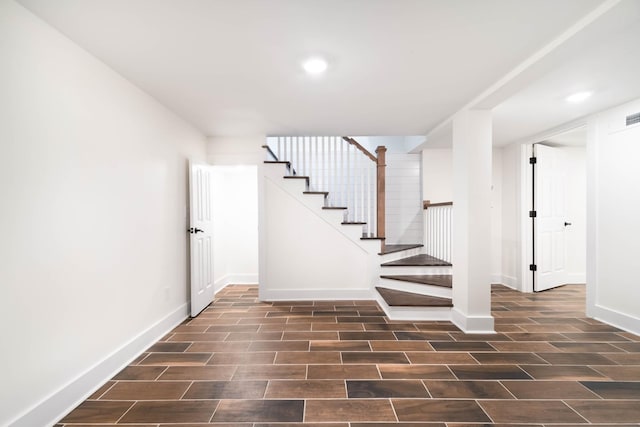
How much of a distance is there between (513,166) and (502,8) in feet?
12.9

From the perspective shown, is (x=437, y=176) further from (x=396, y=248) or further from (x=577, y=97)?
(x=577, y=97)

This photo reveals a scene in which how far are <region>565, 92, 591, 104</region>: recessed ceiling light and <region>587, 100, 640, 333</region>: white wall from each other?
1.95 ft

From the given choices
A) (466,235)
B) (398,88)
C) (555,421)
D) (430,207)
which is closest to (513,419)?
(555,421)

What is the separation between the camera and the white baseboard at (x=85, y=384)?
5.33 feet

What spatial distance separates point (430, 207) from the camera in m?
4.80

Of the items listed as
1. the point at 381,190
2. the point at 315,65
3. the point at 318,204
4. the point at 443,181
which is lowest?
the point at 318,204

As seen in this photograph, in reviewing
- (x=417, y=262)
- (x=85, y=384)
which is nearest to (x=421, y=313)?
(x=417, y=262)

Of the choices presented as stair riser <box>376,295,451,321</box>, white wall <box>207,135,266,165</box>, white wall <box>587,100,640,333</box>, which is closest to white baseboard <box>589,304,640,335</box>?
white wall <box>587,100,640,333</box>

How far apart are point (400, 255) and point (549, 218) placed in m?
2.55

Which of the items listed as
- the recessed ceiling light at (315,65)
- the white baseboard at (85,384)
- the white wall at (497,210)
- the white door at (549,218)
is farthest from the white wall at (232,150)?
the white door at (549,218)

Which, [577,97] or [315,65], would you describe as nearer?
[315,65]

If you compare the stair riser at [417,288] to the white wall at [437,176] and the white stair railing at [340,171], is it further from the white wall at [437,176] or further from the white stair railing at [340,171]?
the white wall at [437,176]

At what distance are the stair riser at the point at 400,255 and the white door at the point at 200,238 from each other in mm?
2539

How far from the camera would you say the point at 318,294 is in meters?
4.22
